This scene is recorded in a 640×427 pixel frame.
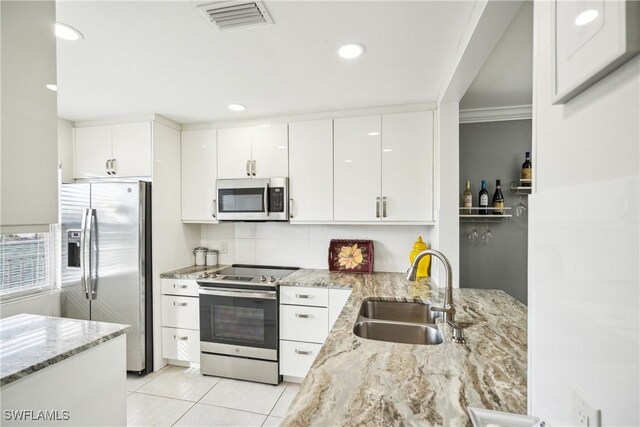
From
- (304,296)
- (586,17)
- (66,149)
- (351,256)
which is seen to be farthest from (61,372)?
(66,149)

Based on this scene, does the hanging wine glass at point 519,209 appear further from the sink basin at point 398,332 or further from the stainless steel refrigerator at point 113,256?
the stainless steel refrigerator at point 113,256

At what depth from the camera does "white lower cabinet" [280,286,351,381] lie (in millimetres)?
2420

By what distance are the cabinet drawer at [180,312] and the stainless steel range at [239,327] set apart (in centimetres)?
10

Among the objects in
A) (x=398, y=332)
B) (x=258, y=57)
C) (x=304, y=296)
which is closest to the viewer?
(x=398, y=332)

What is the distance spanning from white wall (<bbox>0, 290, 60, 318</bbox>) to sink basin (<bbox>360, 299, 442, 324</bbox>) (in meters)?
2.75

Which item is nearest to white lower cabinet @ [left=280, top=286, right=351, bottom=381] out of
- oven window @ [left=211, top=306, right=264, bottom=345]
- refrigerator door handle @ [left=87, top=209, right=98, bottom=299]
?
oven window @ [left=211, top=306, right=264, bottom=345]

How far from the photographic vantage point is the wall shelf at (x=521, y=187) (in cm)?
257

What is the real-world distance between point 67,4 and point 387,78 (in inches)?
67.0

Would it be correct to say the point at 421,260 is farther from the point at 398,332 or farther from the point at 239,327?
the point at 239,327

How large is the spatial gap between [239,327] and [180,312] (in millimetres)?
601

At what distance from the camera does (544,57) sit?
626mm

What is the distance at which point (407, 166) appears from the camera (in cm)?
255

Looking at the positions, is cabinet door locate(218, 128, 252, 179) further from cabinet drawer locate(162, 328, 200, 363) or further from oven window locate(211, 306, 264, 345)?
cabinet drawer locate(162, 328, 200, 363)

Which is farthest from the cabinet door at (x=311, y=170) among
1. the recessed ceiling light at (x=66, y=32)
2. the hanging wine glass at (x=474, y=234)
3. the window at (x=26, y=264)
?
the window at (x=26, y=264)
